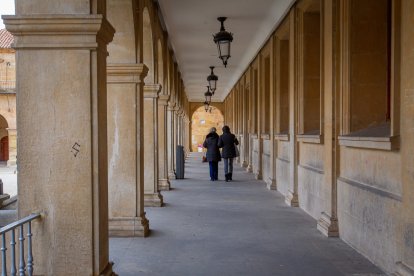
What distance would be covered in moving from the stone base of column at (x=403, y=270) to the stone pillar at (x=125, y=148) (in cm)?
345

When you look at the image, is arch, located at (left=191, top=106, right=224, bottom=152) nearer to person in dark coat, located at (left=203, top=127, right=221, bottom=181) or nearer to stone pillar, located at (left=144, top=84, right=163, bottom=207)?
person in dark coat, located at (left=203, top=127, right=221, bottom=181)

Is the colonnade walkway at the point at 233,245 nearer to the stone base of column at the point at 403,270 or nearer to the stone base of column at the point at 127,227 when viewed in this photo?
the stone base of column at the point at 127,227

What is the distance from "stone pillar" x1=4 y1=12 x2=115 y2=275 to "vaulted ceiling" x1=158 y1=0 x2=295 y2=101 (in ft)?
19.7

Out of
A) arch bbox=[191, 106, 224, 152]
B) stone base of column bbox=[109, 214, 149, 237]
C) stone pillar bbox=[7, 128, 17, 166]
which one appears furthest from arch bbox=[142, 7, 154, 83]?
arch bbox=[191, 106, 224, 152]

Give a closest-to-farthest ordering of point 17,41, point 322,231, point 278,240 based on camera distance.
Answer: point 17,41 → point 278,240 → point 322,231

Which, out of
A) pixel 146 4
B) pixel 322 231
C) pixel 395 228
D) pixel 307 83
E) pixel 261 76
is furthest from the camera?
pixel 261 76

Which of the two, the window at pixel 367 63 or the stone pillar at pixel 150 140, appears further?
the stone pillar at pixel 150 140

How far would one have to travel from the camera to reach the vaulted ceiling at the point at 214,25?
9.89 metres

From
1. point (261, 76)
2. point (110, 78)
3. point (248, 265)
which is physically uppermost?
point (261, 76)

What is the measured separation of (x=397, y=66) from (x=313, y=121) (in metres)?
4.15

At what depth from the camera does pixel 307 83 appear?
8930 millimetres

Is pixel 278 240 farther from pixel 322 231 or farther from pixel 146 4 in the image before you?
pixel 146 4

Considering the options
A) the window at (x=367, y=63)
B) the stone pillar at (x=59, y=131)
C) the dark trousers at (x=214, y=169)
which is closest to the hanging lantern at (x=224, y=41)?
the window at (x=367, y=63)

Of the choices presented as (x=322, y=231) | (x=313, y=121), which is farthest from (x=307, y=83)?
(x=322, y=231)
